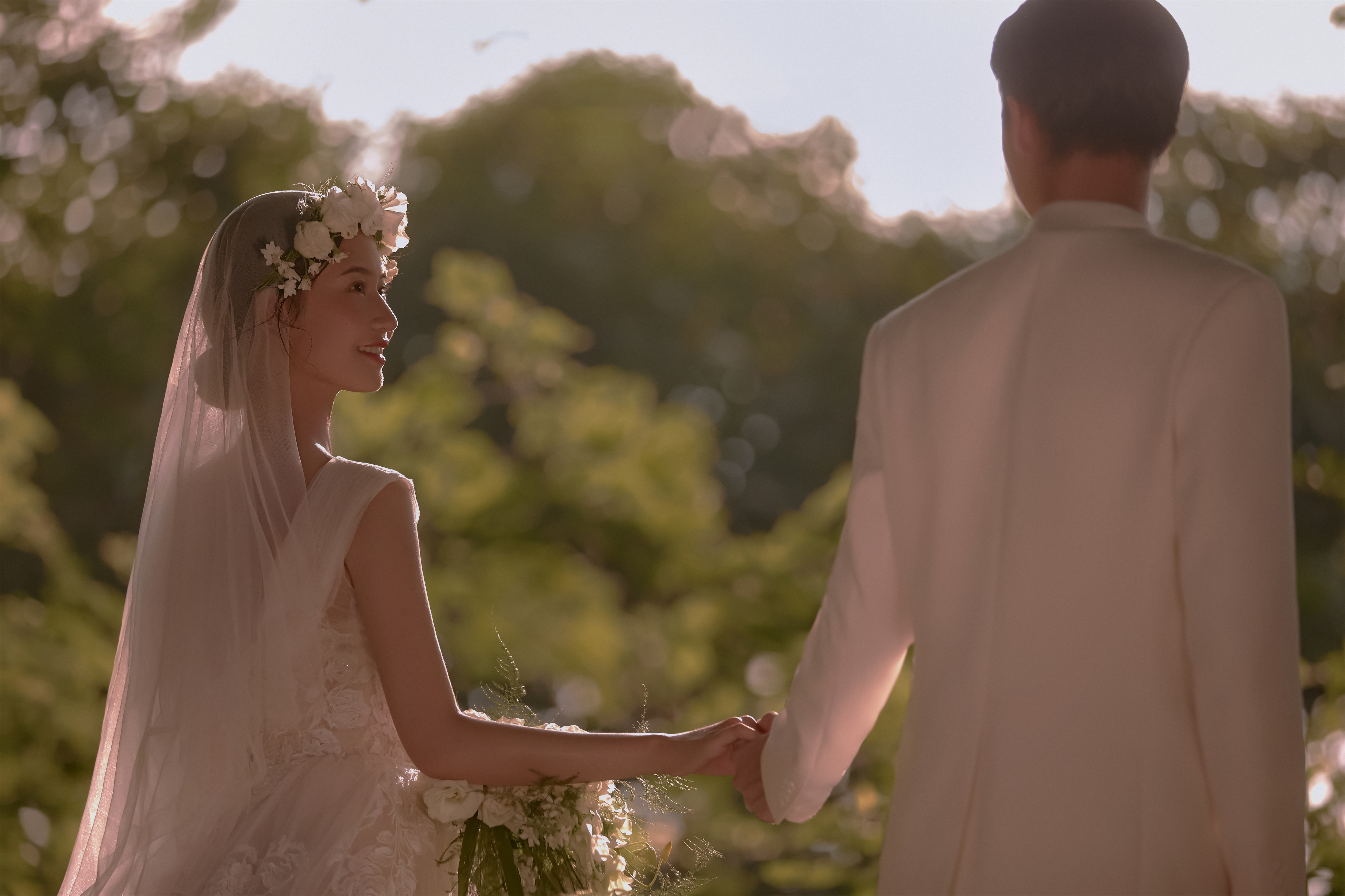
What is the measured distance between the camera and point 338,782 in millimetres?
1900

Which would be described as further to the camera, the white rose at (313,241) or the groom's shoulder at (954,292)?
the white rose at (313,241)

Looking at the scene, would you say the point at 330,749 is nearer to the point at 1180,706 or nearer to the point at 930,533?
the point at 930,533

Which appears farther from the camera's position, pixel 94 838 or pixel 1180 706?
pixel 94 838

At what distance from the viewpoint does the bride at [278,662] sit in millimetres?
1855

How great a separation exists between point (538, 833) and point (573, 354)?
4366 millimetres

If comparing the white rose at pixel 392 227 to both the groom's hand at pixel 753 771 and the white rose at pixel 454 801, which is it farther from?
the groom's hand at pixel 753 771

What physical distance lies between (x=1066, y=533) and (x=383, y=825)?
1244mm

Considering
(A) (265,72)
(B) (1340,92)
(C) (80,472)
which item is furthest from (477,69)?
(B) (1340,92)

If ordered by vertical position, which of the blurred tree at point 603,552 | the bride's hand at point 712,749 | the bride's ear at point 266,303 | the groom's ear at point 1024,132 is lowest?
the blurred tree at point 603,552

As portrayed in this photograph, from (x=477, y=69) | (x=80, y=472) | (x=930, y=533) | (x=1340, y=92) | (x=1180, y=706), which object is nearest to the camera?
(x=1180, y=706)

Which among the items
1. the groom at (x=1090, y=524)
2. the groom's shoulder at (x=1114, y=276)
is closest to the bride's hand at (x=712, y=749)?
the groom at (x=1090, y=524)

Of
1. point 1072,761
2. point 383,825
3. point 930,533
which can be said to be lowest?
point 383,825

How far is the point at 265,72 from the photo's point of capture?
5.39m

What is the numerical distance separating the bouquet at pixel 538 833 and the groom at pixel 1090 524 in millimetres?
732
